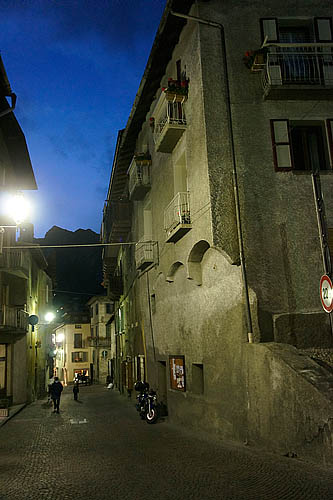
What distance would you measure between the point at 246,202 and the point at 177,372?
7.01 meters

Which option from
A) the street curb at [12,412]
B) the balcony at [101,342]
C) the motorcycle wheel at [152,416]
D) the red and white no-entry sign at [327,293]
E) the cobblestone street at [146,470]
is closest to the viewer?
the cobblestone street at [146,470]

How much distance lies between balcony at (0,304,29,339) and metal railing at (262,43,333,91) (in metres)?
16.6

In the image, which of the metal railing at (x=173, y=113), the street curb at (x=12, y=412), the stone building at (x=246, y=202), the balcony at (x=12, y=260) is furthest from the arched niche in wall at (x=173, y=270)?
the balcony at (x=12, y=260)

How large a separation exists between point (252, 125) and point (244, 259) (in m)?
4.18

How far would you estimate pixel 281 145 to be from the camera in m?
13.3

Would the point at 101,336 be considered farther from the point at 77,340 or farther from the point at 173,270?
the point at 173,270

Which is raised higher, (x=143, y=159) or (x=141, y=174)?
(x=143, y=159)

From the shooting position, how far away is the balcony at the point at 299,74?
13250mm

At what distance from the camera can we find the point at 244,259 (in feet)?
40.2

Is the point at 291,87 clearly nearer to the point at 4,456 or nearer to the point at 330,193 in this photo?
the point at 330,193

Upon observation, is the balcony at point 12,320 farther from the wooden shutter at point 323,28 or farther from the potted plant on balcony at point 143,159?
the wooden shutter at point 323,28

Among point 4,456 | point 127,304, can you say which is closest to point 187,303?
point 4,456

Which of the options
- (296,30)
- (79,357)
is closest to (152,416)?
(296,30)

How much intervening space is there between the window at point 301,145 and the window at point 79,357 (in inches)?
2475
